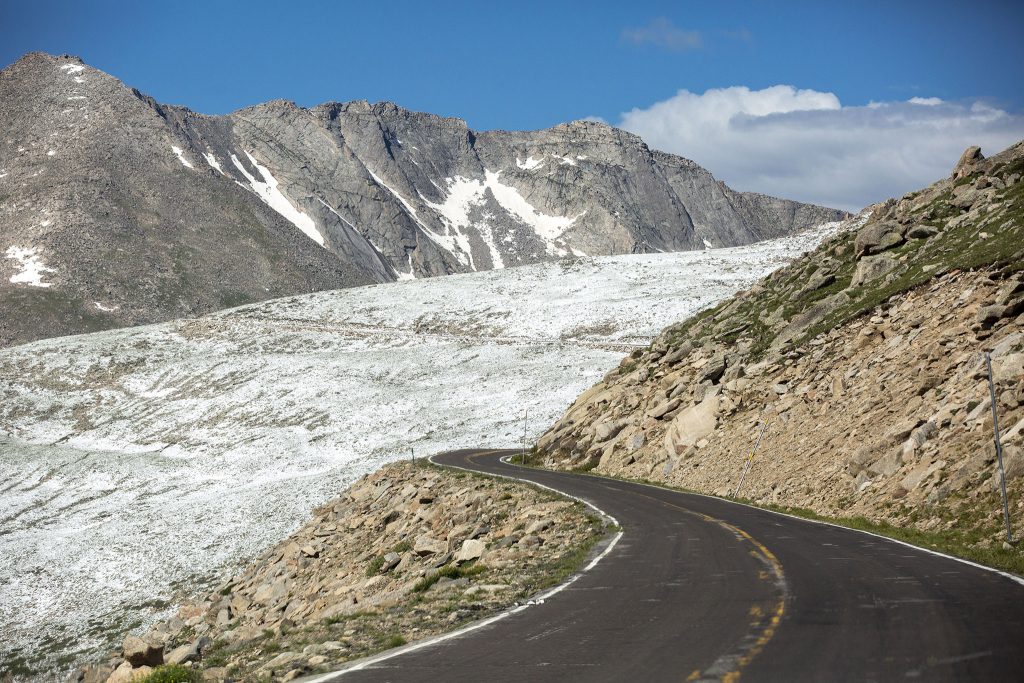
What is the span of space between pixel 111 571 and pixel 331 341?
199 ft

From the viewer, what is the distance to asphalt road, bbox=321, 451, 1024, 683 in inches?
387

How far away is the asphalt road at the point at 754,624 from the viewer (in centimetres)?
984

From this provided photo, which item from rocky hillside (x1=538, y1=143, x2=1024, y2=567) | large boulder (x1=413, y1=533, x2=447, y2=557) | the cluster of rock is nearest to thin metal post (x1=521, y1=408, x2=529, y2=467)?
rocky hillside (x1=538, y1=143, x2=1024, y2=567)

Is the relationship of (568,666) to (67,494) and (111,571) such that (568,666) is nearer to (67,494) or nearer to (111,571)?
(111,571)

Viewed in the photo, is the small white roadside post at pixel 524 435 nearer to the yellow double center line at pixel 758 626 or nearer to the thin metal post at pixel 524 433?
the thin metal post at pixel 524 433

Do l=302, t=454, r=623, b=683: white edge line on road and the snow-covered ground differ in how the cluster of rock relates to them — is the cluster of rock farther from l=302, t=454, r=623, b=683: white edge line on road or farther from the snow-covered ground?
the snow-covered ground

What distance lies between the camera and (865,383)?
1265 inches

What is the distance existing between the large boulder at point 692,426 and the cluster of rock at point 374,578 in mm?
9670

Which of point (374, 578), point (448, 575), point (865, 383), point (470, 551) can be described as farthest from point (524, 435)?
point (448, 575)

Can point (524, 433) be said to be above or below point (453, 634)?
above

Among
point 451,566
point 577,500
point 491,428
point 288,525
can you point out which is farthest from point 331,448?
point 451,566

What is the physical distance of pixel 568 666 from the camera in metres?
10.3

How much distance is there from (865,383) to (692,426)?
907cm

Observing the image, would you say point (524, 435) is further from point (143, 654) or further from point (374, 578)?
point (143, 654)
